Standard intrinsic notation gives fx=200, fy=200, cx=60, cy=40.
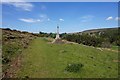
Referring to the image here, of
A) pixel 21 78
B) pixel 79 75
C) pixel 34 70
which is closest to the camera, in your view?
pixel 21 78

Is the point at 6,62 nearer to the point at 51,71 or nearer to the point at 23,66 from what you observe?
the point at 23,66

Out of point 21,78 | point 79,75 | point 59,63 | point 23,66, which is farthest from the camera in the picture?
point 59,63

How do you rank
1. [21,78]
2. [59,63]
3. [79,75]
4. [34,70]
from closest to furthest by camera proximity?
[21,78] → [79,75] → [34,70] → [59,63]

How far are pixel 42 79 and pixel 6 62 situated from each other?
27.2 feet

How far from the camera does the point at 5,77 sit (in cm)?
1889

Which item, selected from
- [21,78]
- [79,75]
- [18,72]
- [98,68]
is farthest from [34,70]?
[98,68]

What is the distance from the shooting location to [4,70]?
21375 mm

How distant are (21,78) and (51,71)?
158 inches

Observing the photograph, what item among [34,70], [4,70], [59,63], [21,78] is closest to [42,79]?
[21,78]

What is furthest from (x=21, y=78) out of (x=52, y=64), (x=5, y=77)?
(x=52, y=64)

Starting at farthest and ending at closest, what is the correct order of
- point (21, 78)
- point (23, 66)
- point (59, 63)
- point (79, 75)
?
point (59, 63), point (23, 66), point (79, 75), point (21, 78)

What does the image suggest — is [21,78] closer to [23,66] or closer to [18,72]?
[18,72]

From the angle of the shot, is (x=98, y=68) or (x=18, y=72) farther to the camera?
(x=98, y=68)

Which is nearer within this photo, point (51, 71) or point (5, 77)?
point (5, 77)
